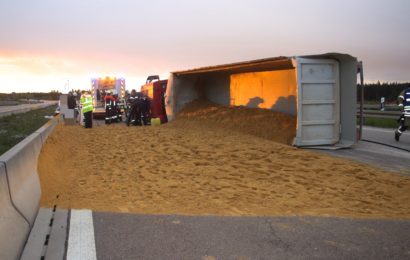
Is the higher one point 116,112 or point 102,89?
point 102,89

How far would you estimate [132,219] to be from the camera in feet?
18.7

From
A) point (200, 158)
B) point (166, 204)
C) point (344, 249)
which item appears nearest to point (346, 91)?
point (200, 158)

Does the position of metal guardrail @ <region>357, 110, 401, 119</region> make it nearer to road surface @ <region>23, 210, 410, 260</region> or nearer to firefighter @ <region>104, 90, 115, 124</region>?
firefighter @ <region>104, 90, 115, 124</region>

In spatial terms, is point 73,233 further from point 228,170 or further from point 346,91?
point 346,91

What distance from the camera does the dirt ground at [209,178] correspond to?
650cm

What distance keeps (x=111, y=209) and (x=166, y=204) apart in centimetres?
81

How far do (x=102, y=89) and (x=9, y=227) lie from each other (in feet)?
86.2

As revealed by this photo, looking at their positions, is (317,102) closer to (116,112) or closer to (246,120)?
(246,120)

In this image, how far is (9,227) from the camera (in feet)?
13.6

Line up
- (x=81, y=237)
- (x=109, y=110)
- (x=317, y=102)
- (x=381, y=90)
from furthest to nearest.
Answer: (x=381, y=90) → (x=109, y=110) → (x=317, y=102) → (x=81, y=237)

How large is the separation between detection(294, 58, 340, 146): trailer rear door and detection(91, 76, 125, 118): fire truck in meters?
18.9

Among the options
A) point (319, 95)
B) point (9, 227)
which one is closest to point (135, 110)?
point (319, 95)

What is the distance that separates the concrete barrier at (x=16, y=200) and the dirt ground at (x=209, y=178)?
73 centimetres

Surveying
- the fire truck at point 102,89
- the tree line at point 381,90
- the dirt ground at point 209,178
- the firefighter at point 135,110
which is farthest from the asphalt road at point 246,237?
the tree line at point 381,90
